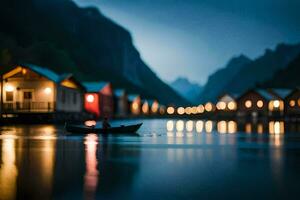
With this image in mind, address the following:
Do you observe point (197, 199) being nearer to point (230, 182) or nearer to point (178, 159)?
point (230, 182)

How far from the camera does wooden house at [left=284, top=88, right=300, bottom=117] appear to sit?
298ft

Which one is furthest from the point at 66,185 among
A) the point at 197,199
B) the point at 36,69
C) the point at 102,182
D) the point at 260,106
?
the point at 260,106

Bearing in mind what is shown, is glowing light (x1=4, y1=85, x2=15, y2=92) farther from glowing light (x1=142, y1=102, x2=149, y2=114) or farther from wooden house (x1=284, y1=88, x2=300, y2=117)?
glowing light (x1=142, y1=102, x2=149, y2=114)

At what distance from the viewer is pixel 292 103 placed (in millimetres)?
91000

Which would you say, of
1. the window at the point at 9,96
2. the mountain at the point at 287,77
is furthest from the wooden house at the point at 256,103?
the mountain at the point at 287,77

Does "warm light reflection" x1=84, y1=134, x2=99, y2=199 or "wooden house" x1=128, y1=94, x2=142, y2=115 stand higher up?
"wooden house" x1=128, y1=94, x2=142, y2=115

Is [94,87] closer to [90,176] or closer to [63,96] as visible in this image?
[63,96]

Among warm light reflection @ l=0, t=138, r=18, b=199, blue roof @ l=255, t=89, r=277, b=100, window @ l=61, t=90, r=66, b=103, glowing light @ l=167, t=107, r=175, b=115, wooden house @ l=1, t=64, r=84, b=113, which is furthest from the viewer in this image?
glowing light @ l=167, t=107, r=175, b=115

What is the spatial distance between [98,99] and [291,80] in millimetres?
123475

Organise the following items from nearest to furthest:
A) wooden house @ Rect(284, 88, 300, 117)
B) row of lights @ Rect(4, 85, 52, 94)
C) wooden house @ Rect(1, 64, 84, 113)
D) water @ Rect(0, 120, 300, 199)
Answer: water @ Rect(0, 120, 300, 199)
wooden house @ Rect(1, 64, 84, 113)
row of lights @ Rect(4, 85, 52, 94)
wooden house @ Rect(284, 88, 300, 117)

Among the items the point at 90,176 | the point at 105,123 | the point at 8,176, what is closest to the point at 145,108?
the point at 105,123

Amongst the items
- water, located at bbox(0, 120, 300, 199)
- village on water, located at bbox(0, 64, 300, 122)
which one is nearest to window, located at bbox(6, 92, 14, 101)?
village on water, located at bbox(0, 64, 300, 122)

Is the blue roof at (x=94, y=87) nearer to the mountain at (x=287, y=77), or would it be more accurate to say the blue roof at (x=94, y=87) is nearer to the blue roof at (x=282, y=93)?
the blue roof at (x=282, y=93)

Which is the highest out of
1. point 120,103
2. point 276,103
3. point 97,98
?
point 97,98
